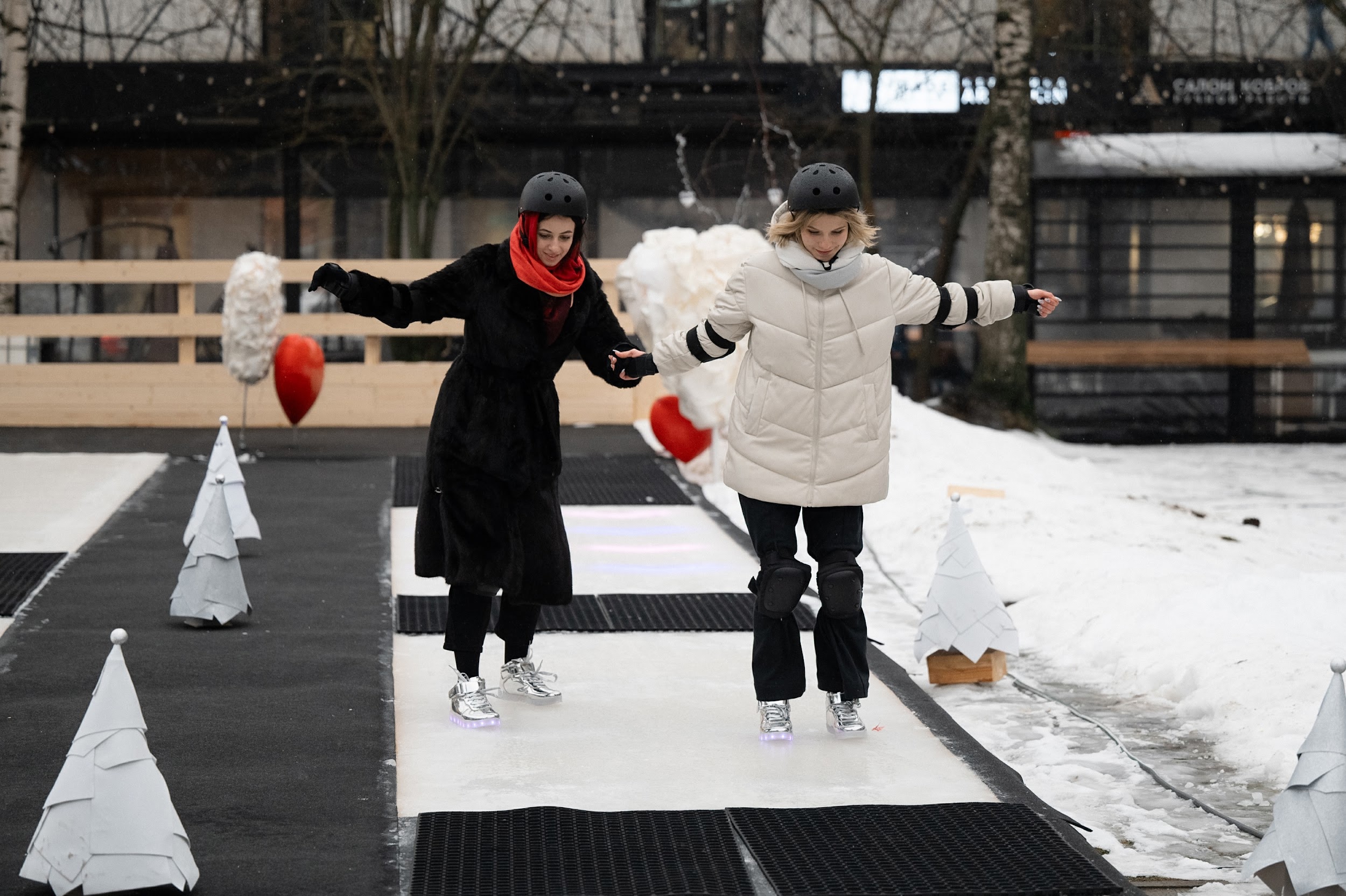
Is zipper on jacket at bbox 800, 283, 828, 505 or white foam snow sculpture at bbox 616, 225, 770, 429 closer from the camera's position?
zipper on jacket at bbox 800, 283, 828, 505

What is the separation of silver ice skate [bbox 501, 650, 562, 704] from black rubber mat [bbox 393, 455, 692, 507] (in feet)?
13.1

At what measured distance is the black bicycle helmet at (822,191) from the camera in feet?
14.6

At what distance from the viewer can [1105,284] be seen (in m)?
16.2

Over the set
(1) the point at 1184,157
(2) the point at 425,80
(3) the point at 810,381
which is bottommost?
(3) the point at 810,381

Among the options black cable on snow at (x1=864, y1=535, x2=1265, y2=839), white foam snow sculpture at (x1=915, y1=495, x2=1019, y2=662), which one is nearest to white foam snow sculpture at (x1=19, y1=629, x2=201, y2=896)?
black cable on snow at (x1=864, y1=535, x2=1265, y2=839)

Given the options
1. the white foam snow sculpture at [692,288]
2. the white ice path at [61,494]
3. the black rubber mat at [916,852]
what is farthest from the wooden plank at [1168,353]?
the black rubber mat at [916,852]

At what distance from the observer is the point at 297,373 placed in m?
11.1

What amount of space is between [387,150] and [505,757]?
41.8ft

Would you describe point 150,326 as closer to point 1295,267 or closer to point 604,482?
point 604,482

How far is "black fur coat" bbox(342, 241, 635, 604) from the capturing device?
4.82m

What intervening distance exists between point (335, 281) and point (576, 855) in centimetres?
180

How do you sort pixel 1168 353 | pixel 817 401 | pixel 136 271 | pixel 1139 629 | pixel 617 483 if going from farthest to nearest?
pixel 1168 353 → pixel 136 271 → pixel 617 483 → pixel 1139 629 → pixel 817 401

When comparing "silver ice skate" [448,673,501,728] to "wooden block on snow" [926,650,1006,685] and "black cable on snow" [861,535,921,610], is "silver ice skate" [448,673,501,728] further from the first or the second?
"black cable on snow" [861,535,921,610]

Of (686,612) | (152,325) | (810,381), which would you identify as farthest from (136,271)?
(810,381)
